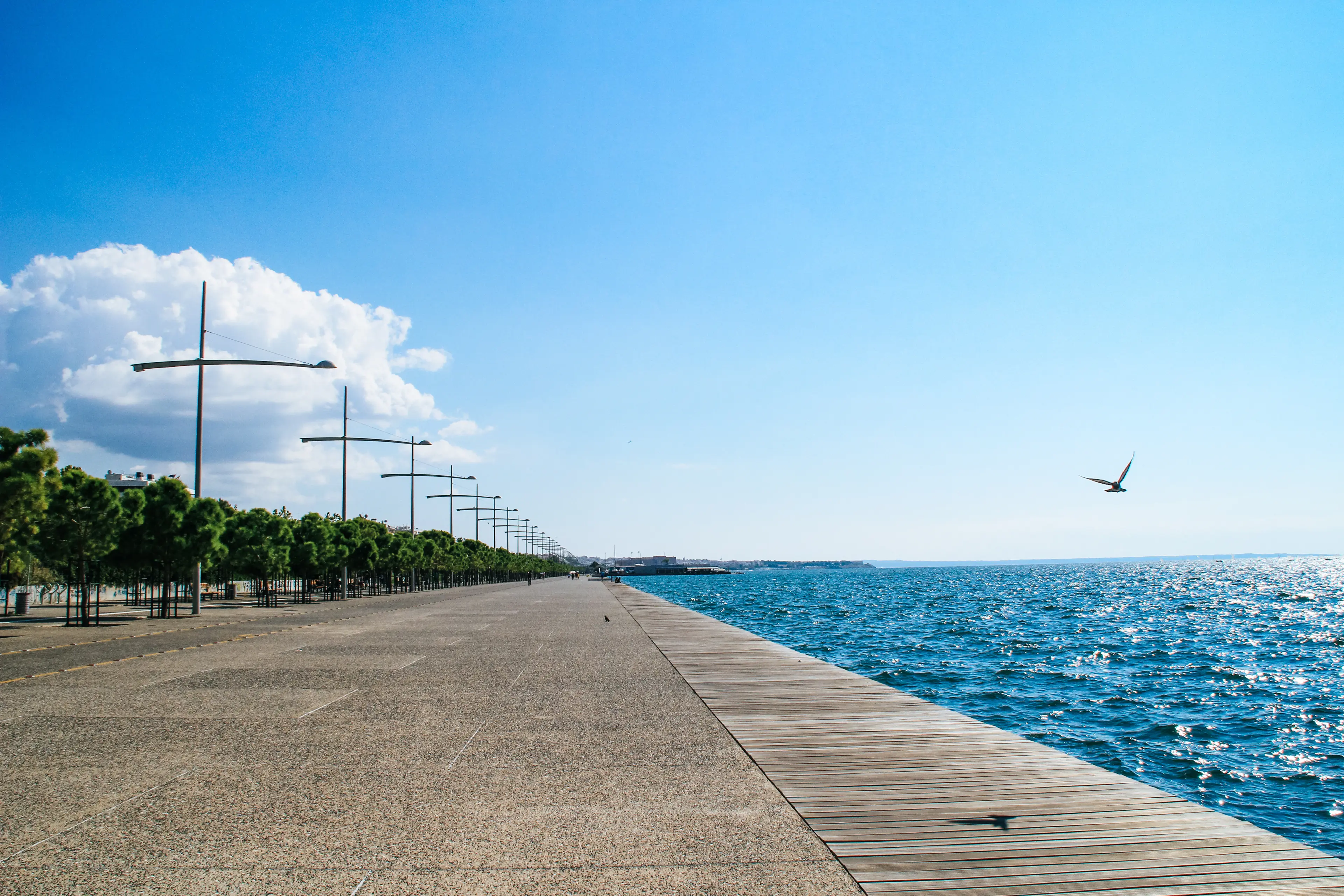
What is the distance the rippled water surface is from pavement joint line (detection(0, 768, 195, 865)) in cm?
1409

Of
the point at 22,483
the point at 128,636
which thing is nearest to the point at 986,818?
the point at 128,636

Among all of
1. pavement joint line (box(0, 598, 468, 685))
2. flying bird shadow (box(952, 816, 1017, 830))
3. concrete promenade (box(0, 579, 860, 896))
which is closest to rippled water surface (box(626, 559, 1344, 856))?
flying bird shadow (box(952, 816, 1017, 830))

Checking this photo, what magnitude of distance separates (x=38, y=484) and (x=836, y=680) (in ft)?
81.0

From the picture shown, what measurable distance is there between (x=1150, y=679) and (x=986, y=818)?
78.6ft

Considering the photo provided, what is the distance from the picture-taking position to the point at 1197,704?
21938 mm

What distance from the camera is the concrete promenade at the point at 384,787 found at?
5863 millimetres

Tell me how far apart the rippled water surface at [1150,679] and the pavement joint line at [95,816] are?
14.1 metres

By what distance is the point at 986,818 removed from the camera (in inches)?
277

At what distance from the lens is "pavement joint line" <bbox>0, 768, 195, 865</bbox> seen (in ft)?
20.6

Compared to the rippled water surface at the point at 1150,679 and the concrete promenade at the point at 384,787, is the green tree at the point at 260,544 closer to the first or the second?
the rippled water surface at the point at 1150,679

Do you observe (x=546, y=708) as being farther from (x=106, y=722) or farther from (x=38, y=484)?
(x=38, y=484)

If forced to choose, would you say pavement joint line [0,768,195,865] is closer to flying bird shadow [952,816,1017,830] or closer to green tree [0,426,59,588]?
flying bird shadow [952,816,1017,830]

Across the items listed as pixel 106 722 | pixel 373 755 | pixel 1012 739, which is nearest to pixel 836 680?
pixel 1012 739

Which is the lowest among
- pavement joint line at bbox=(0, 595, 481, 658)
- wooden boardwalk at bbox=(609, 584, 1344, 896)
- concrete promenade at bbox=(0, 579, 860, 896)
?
pavement joint line at bbox=(0, 595, 481, 658)
